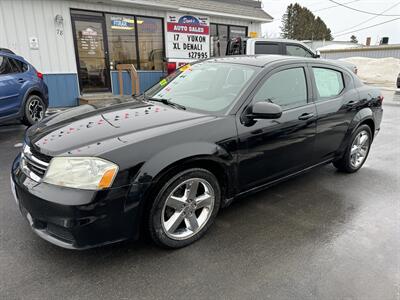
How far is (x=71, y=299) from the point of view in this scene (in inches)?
81.9

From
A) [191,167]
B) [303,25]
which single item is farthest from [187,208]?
[303,25]

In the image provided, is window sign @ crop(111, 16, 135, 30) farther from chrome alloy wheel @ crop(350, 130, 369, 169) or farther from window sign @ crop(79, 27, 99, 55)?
chrome alloy wheel @ crop(350, 130, 369, 169)

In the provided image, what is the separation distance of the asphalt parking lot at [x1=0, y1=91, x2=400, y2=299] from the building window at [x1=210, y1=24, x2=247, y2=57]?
32.5ft

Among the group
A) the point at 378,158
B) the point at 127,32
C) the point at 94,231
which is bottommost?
the point at 378,158

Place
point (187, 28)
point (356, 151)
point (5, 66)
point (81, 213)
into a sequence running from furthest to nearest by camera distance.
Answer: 1. point (187, 28)
2. point (5, 66)
3. point (356, 151)
4. point (81, 213)

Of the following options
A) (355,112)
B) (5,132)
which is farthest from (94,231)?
(5,132)

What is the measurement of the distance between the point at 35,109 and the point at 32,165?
4904 millimetres

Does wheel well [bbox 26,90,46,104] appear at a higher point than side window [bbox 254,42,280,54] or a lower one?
lower

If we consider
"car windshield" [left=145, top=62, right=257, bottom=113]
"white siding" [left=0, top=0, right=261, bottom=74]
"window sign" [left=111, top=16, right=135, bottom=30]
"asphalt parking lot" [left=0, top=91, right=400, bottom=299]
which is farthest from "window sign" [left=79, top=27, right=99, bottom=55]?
"asphalt parking lot" [left=0, top=91, right=400, bottom=299]

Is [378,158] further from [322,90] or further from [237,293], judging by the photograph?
[237,293]

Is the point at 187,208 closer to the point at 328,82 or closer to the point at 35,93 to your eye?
the point at 328,82

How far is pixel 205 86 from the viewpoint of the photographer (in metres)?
3.32

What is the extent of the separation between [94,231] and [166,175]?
0.65m

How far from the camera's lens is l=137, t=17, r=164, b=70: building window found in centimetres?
1062
